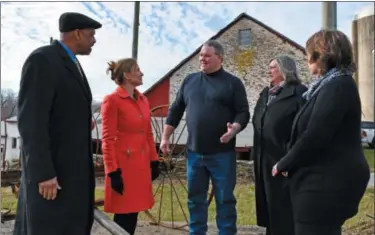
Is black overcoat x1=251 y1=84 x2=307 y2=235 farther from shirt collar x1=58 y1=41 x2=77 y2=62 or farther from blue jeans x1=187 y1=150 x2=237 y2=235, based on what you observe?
shirt collar x1=58 y1=41 x2=77 y2=62

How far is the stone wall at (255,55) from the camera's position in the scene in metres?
4.89

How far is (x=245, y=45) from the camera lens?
675 cm

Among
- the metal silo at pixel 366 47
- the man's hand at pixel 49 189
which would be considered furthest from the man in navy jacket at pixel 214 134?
the metal silo at pixel 366 47

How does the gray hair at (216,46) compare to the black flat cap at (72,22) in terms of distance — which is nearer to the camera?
the black flat cap at (72,22)

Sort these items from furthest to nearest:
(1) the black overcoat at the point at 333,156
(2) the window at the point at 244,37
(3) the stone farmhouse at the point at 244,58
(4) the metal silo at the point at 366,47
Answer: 1. (4) the metal silo at the point at 366,47
2. (2) the window at the point at 244,37
3. (3) the stone farmhouse at the point at 244,58
4. (1) the black overcoat at the point at 333,156

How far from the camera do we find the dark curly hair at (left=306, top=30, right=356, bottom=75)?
2.44m

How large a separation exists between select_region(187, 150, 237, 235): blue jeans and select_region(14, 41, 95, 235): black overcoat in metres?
1.28

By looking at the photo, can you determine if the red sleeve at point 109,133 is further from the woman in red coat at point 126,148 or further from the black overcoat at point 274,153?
the black overcoat at point 274,153

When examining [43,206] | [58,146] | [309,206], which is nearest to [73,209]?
[43,206]

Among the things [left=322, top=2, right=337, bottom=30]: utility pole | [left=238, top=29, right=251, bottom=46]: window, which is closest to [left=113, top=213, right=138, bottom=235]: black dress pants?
[left=322, top=2, right=337, bottom=30]: utility pole

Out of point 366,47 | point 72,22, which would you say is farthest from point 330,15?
point 366,47

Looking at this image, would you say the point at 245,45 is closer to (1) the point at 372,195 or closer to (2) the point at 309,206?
(1) the point at 372,195

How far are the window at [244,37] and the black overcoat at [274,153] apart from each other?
11.5 feet

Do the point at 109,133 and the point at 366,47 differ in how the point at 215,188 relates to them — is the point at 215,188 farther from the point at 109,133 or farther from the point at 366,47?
the point at 366,47
